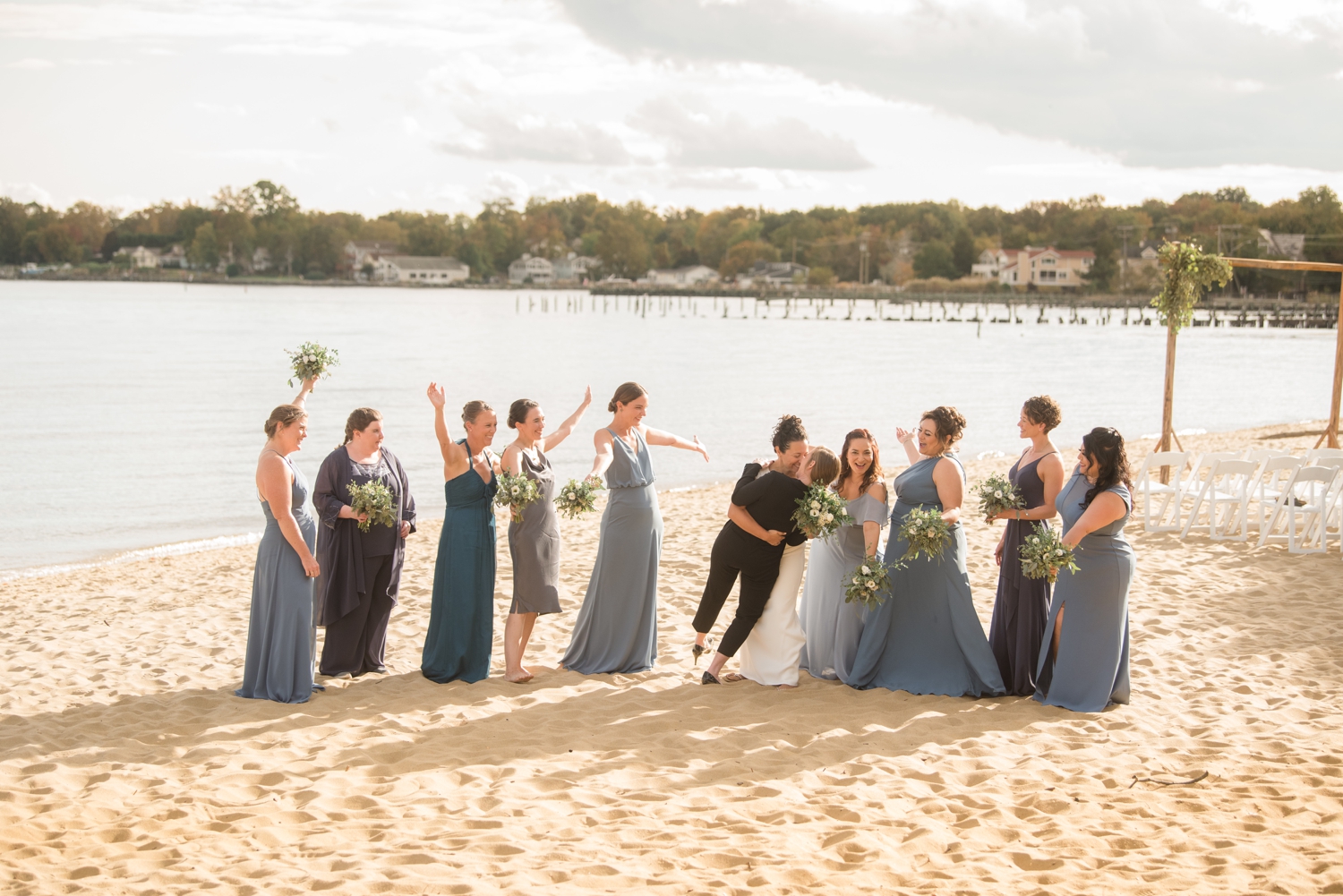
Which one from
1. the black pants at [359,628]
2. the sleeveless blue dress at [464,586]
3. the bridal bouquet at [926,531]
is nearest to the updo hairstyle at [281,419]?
the sleeveless blue dress at [464,586]

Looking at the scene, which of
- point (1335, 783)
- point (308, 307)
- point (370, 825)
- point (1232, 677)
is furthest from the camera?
point (308, 307)

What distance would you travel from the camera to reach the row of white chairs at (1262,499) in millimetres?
10734

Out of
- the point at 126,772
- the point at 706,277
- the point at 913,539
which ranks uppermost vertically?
the point at 706,277

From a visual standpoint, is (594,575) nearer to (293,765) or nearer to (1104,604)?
(293,765)

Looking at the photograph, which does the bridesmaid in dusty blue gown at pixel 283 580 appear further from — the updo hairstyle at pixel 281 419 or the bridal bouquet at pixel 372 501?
the bridal bouquet at pixel 372 501

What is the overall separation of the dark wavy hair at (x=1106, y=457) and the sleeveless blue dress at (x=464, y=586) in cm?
361

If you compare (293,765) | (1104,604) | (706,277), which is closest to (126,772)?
(293,765)

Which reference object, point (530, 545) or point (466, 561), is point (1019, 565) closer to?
point (530, 545)

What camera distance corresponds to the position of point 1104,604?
20.7 ft

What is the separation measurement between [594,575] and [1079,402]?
34.3m

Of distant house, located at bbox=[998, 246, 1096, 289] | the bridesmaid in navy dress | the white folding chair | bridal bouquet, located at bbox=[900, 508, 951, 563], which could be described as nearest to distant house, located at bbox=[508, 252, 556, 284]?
distant house, located at bbox=[998, 246, 1096, 289]

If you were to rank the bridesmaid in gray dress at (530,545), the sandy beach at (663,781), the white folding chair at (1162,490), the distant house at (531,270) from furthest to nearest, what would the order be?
the distant house at (531,270) → the white folding chair at (1162,490) → the bridesmaid in gray dress at (530,545) → the sandy beach at (663,781)

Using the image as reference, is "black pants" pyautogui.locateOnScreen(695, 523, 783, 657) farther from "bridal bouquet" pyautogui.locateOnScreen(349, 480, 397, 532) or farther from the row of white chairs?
the row of white chairs

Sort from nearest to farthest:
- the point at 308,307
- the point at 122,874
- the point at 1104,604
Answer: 1. the point at 122,874
2. the point at 1104,604
3. the point at 308,307
